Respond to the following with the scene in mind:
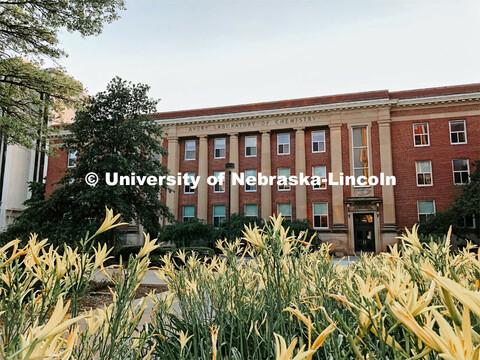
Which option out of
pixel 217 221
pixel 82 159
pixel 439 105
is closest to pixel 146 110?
pixel 82 159

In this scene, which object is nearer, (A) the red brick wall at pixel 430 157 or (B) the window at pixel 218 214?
(A) the red brick wall at pixel 430 157

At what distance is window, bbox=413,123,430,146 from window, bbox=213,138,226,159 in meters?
16.2

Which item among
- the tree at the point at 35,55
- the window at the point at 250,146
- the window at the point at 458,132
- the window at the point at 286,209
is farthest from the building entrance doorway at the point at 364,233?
the tree at the point at 35,55

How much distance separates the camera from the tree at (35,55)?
418 inches

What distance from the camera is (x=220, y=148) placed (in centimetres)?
3288

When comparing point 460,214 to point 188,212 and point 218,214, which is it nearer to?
point 218,214

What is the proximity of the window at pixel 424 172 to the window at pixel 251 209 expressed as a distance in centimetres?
1319

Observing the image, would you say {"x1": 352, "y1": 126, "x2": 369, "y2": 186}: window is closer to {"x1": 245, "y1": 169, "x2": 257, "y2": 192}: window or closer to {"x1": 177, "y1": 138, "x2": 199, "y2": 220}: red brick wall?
{"x1": 245, "y1": 169, "x2": 257, "y2": 192}: window

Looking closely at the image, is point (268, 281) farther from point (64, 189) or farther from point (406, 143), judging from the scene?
point (406, 143)

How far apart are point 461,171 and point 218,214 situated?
19.8 meters

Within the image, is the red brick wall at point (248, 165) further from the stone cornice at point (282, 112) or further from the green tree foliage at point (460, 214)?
the green tree foliage at point (460, 214)

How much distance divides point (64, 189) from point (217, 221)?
50.2ft

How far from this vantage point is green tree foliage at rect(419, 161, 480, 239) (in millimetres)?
22656

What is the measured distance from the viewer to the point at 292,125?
30719 millimetres
